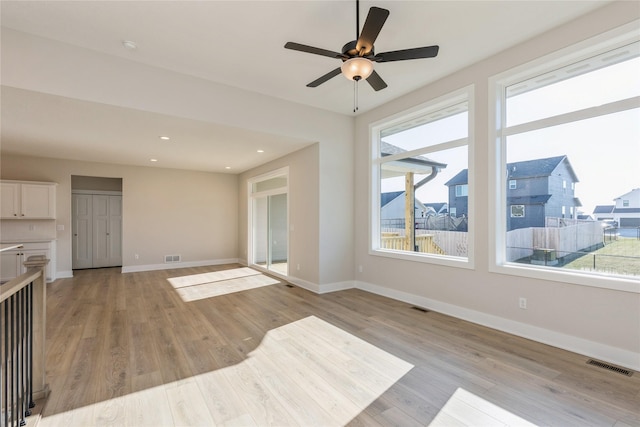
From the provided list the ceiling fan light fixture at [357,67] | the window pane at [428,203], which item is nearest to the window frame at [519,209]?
the window pane at [428,203]

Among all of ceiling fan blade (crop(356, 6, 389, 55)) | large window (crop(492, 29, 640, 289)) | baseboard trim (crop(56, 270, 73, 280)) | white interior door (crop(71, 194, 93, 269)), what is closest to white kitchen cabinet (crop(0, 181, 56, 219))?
baseboard trim (crop(56, 270, 73, 280))

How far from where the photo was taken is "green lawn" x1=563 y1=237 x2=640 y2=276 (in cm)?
268

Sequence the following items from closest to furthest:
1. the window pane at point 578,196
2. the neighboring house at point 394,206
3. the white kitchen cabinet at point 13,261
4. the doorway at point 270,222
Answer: the window pane at point 578,196 → the neighboring house at point 394,206 → the white kitchen cabinet at point 13,261 → the doorway at point 270,222

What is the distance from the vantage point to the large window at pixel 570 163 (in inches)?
108

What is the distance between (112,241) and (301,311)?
6797 mm

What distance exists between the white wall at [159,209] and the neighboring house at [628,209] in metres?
8.08

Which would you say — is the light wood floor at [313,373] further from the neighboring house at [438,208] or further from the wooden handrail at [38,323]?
the neighboring house at [438,208]

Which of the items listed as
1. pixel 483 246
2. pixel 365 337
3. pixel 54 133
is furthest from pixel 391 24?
pixel 54 133

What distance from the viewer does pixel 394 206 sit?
16.6ft

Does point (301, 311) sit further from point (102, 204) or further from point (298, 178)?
point (102, 204)

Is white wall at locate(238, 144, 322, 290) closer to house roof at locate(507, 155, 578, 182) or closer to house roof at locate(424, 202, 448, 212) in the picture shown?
house roof at locate(424, 202, 448, 212)

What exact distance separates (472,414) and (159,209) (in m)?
7.89

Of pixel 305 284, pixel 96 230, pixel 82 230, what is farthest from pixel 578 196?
pixel 82 230

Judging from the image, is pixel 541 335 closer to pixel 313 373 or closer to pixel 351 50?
pixel 313 373
